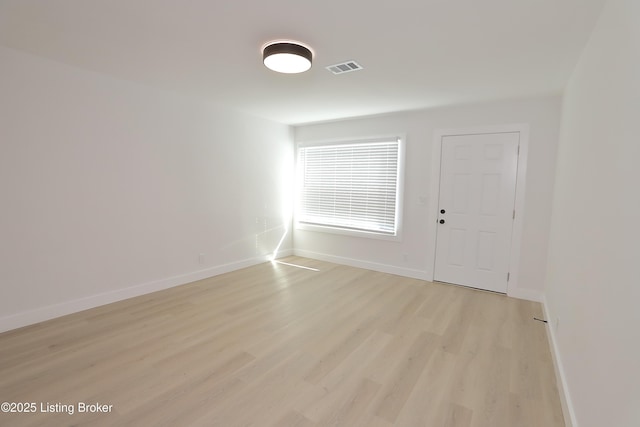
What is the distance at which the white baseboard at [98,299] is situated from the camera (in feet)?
9.12

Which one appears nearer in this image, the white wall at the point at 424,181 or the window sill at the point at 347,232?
the white wall at the point at 424,181

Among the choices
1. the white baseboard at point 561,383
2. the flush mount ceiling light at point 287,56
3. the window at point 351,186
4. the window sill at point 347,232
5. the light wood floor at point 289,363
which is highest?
the flush mount ceiling light at point 287,56

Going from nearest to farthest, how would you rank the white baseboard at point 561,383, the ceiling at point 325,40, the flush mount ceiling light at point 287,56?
the white baseboard at point 561,383
the ceiling at point 325,40
the flush mount ceiling light at point 287,56

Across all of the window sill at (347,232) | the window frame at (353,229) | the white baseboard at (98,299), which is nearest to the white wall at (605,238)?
the window frame at (353,229)

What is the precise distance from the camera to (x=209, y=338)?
272 centimetres

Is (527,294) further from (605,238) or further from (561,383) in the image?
(605,238)

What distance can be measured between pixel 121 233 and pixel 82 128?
1.19 m

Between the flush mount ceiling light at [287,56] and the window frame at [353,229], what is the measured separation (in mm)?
2560

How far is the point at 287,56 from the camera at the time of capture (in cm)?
237

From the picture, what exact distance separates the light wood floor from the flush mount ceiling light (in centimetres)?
242

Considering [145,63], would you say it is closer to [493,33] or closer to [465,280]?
[493,33]

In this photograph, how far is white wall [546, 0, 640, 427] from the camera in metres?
1.14

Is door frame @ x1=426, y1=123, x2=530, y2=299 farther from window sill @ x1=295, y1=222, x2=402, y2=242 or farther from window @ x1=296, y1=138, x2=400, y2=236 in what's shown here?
window sill @ x1=295, y1=222, x2=402, y2=242

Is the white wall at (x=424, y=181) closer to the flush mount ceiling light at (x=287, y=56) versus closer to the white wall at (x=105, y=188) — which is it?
the white wall at (x=105, y=188)
